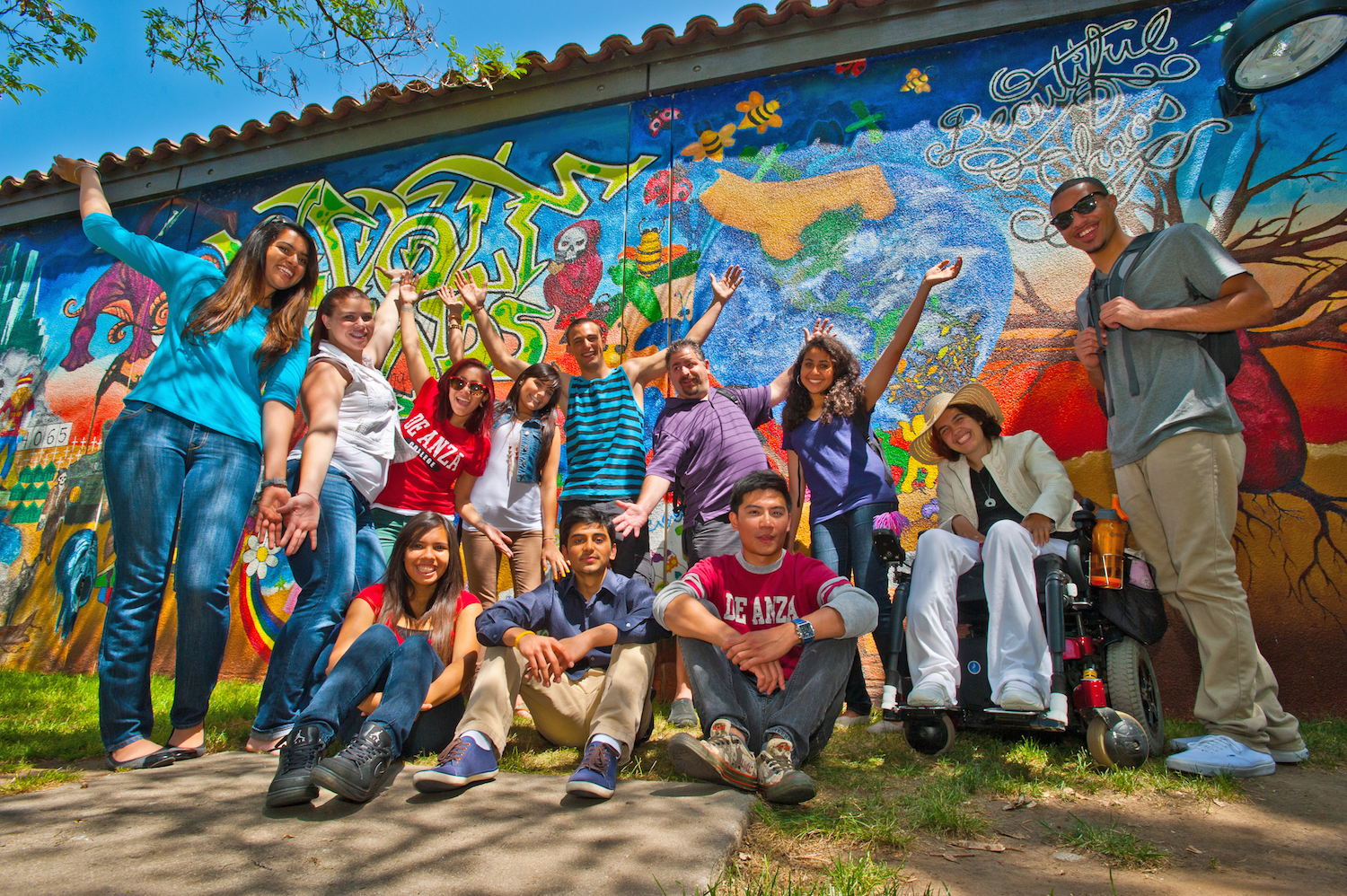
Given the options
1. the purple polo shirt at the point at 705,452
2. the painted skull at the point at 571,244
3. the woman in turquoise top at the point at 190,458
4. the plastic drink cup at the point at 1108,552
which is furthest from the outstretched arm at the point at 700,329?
the plastic drink cup at the point at 1108,552

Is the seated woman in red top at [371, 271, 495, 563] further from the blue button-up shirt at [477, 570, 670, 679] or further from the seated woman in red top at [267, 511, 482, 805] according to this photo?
the blue button-up shirt at [477, 570, 670, 679]

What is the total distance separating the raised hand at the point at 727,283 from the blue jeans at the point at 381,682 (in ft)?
9.00

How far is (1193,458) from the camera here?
2861 millimetres

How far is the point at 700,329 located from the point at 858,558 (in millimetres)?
1679

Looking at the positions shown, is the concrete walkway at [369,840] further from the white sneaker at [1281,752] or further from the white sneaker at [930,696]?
the white sneaker at [1281,752]

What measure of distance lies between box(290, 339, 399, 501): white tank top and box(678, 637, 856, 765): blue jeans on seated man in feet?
5.82

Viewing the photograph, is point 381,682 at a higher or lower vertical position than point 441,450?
lower

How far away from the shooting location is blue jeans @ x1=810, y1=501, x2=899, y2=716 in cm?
364

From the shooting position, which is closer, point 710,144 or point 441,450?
point 441,450

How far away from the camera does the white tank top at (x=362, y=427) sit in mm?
3492

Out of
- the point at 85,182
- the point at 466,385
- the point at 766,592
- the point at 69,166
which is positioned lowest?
the point at 766,592

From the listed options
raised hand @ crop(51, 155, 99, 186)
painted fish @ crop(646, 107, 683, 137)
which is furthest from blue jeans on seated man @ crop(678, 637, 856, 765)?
painted fish @ crop(646, 107, 683, 137)

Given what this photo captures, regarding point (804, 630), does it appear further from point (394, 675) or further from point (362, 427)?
point (362, 427)

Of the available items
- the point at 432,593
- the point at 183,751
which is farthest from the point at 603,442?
the point at 183,751
